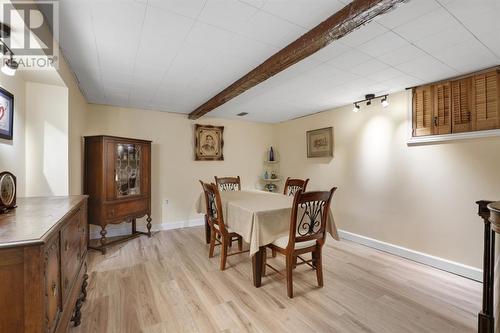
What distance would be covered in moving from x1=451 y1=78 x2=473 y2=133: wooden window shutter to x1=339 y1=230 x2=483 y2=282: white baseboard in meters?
→ 1.53

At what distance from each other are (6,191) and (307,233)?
2.25 m

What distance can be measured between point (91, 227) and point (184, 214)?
1.48m

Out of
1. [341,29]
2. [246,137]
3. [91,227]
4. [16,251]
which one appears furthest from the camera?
[246,137]

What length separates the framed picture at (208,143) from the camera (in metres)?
4.37

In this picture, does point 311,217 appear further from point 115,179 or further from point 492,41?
point 115,179

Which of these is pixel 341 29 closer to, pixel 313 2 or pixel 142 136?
pixel 313 2

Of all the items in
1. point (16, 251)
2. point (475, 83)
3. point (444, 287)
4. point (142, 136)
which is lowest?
point (444, 287)

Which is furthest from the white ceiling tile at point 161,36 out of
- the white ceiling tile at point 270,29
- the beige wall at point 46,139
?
the beige wall at point 46,139

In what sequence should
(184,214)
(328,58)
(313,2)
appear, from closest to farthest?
(313,2)
(328,58)
(184,214)

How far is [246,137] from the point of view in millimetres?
4973

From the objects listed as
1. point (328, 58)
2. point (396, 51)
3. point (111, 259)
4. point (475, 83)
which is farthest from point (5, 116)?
point (475, 83)

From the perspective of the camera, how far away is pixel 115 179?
3.19 metres

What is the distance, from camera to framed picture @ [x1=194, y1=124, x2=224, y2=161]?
437 cm

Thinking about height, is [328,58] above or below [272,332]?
above
